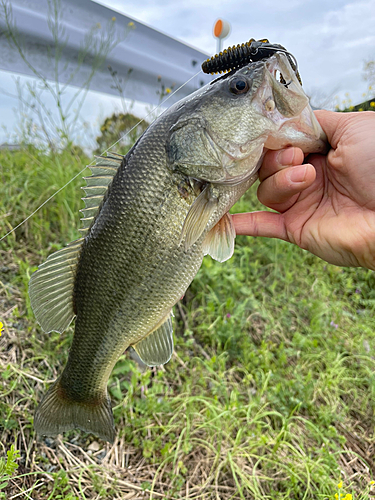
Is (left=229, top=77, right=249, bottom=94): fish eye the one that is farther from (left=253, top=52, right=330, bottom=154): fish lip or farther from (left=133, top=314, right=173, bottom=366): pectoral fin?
(left=133, top=314, right=173, bottom=366): pectoral fin

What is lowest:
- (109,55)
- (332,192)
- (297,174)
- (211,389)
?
(211,389)

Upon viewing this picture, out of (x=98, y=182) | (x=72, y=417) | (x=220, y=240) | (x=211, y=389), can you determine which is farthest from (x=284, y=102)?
(x=211, y=389)

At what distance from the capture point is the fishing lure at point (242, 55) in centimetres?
127

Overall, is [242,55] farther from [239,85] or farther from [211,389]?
[211,389]

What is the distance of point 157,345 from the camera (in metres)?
1.61

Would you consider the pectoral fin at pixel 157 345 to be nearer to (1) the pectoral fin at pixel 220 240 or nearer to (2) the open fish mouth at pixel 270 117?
(1) the pectoral fin at pixel 220 240

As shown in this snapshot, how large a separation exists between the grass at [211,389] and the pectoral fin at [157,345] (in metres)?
0.57

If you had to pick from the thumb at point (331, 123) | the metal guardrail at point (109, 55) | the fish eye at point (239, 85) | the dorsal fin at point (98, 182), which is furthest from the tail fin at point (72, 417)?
the metal guardrail at point (109, 55)

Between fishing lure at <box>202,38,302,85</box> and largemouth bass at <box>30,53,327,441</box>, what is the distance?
0.04m

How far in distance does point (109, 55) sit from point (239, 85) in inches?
119

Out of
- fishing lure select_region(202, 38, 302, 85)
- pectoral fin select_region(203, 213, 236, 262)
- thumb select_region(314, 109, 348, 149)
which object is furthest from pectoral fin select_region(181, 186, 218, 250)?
thumb select_region(314, 109, 348, 149)

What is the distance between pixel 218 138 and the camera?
1.34m

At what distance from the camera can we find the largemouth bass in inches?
52.1

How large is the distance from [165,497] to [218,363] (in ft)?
3.07
